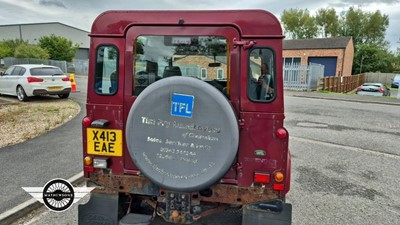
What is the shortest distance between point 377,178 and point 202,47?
418 centimetres

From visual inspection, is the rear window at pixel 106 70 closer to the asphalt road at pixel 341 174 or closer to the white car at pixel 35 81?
the asphalt road at pixel 341 174

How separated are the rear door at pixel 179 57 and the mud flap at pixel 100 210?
41 cm

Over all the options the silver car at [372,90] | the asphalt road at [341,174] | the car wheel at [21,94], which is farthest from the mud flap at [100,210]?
the silver car at [372,90]

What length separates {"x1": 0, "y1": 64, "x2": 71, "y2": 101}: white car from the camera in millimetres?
11258

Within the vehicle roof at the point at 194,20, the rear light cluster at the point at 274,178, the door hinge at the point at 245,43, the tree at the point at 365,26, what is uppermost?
the tree at the point at 365,26

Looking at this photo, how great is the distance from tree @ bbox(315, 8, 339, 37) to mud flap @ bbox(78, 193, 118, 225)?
204ft

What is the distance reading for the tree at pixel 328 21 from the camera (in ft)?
182

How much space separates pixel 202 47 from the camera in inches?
98.9

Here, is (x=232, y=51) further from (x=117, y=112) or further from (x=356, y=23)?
(x=356, y=23)

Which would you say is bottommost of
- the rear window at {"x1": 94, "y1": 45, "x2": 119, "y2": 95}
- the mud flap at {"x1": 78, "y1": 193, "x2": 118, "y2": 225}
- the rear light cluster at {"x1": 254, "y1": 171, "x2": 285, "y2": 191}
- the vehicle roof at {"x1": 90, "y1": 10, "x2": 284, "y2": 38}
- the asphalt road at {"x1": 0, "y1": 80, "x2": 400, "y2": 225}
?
the asphalt road at {"x1": 0, "y1": 80, "x2": 400, "y2": 225}

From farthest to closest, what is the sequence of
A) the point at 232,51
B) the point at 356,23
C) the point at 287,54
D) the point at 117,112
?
the point at 356,23
the point at 287,54
the point at 117,112
the point at 232,51

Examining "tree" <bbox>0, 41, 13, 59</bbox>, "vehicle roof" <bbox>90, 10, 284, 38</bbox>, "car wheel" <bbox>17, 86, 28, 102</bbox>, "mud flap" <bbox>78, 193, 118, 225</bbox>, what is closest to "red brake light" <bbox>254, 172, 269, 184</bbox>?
"vehicle roof" <bbox>90, 10, 284, 38</bbox>

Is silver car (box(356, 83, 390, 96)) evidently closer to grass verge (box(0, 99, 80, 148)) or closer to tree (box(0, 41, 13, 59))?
grass verge (box(0, 99, 80, 148))

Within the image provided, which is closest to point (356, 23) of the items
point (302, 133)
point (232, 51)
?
point (302, 133)
